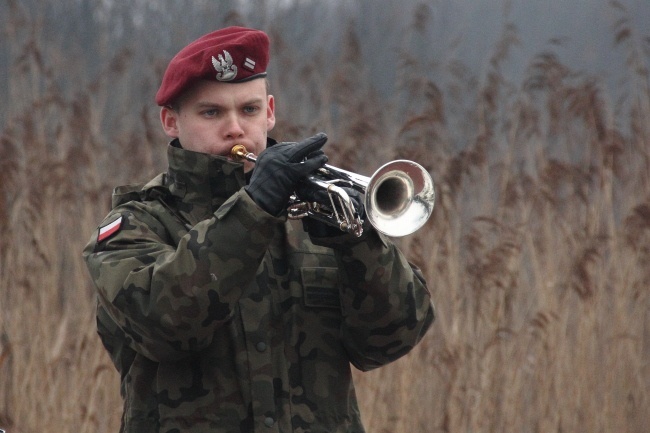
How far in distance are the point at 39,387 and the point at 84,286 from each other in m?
0.48

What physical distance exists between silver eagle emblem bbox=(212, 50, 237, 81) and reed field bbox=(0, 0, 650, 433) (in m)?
2.03

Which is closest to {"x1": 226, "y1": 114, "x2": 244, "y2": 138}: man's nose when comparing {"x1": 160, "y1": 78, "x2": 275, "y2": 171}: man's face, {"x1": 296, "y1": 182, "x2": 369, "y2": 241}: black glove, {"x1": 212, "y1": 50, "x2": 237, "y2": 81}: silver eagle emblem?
{"x1": 160, "y1": 78, "x2": 275, "y2": 171}: man's face

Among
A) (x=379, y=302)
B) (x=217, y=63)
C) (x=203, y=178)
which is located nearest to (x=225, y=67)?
(x=217, y=63)

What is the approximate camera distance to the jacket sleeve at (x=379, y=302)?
7.03 feet

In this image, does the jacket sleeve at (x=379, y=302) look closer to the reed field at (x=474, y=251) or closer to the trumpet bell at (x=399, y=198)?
the trumpet bell at (x=399, y=198)

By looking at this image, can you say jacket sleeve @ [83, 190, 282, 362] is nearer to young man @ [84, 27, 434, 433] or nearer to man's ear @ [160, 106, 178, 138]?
young man @ [84, 27, 434, 433]

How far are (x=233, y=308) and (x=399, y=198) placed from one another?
1.36 feet

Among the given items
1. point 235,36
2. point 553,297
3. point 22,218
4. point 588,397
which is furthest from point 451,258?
point 235,36

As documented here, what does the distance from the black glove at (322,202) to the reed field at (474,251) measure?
211 centimetres

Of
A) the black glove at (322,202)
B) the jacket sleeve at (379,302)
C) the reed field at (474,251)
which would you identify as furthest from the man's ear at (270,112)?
the reed field at (474,251)

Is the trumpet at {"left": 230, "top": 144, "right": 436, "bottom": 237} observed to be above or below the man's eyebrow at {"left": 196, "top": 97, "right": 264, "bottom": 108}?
below

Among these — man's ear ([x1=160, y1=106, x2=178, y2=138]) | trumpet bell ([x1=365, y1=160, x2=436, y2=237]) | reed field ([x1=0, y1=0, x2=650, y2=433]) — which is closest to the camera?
trumpet bell ([x1=365, y1=160, x2=436, y2=237])

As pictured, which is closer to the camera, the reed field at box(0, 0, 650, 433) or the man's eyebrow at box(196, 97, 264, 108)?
the man's eyebrow at box(196, 97, 264, 108)

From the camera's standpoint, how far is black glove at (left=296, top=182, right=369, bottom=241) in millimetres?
2125
